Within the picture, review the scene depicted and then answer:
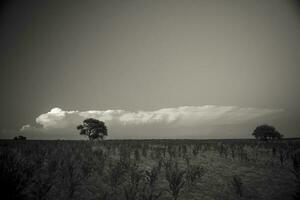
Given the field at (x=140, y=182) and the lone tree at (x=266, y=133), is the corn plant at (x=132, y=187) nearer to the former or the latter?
the field at (x=140, y=182)

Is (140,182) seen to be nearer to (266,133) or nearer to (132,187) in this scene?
(132,187)

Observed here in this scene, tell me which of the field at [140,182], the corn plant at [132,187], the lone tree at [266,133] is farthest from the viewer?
the lone tree at [266,133]

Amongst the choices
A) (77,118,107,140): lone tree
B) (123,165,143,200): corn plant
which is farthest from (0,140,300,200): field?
(77,118,107,140): lone tree

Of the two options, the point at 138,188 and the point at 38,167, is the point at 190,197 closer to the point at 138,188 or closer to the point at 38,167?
the point at 138,188

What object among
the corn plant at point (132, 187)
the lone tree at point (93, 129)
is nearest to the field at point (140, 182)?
the corn plant at point (132, 187)

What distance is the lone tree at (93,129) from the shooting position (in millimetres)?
56375

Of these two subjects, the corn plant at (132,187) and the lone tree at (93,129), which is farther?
the lone tree at (93,129)

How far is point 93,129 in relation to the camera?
56.4 meters

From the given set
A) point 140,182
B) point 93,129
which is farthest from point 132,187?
point 93,129

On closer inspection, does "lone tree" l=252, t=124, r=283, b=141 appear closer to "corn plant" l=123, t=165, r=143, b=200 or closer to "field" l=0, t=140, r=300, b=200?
"field" l=0, t=140, r=300, b=200

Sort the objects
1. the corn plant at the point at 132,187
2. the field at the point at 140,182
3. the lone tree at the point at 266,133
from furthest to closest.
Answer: the lone tree at the point at 266,133
the field at the point at 140,182
the corn plant at the point at 132,187

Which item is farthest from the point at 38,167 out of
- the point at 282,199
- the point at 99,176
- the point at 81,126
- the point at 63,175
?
the point at 81,126

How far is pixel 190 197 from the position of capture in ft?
38.5

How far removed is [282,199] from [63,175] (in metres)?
12.1
